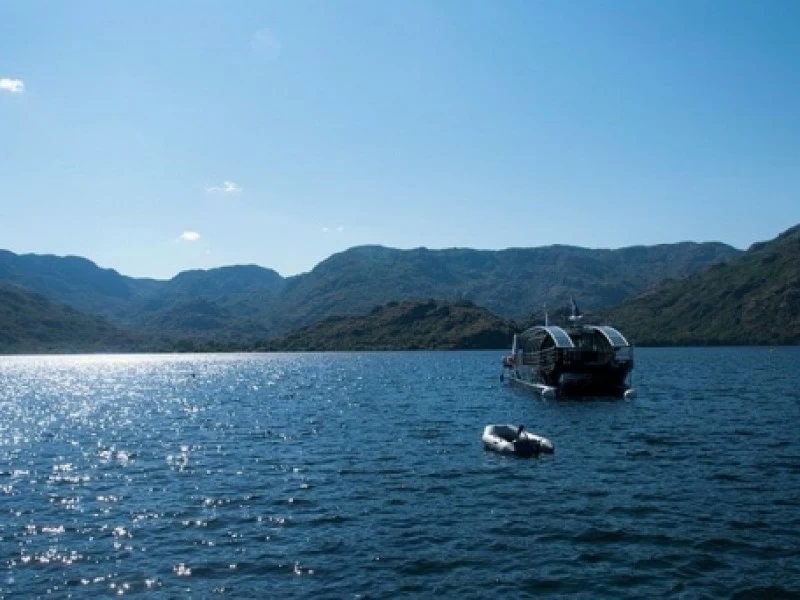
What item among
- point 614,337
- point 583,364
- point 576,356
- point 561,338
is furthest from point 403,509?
point 614,337

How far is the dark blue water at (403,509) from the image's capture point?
75.2 ft

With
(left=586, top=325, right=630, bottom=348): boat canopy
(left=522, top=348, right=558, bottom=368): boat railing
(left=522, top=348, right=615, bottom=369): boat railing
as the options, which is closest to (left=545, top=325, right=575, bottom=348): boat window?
(left=522, top=348, right=615, bottom=369): boat railing

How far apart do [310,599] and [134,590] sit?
233 inches

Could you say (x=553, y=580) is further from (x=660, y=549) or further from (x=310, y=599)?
(x=310, y=599)

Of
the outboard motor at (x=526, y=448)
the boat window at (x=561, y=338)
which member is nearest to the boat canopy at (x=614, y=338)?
the boat window at (x=561, y=338)

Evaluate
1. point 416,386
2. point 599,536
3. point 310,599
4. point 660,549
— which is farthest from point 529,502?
point 416,386

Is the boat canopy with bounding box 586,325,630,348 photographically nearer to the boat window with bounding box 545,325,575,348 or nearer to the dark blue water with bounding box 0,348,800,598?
the boat window with bounding box 545,325,575,348

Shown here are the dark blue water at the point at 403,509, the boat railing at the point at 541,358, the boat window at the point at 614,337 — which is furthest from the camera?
the boat railing at the point at 541,358

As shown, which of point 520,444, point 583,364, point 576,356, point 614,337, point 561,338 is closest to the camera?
point 520,444

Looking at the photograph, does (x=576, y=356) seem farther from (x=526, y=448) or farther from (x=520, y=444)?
(x=520, y=444)

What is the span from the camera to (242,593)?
851 inches

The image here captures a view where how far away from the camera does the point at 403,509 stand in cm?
3212

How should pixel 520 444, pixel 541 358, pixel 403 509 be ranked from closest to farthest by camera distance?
pixel 403 509 → pixel 520 444 → pixel 541 358

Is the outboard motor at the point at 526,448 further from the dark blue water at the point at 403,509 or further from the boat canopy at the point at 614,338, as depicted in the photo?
the boat canopy at the point at 614,338
